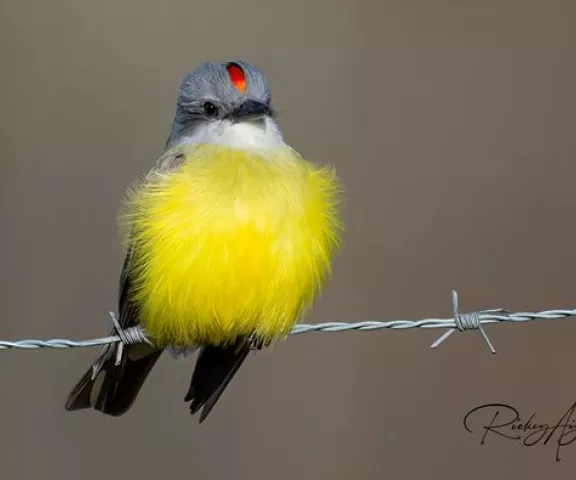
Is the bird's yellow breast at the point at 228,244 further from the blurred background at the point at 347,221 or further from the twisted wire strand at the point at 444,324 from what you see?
the blurred background at the point at 347,221

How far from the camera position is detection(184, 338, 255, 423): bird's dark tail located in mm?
4598

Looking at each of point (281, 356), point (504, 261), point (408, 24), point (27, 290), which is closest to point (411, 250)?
point (504, 261)

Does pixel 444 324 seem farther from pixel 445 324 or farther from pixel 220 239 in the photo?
pixel 220 239

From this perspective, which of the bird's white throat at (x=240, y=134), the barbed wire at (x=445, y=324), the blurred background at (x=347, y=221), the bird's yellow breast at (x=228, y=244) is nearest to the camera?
the barbed wire at (x=445, y=324)

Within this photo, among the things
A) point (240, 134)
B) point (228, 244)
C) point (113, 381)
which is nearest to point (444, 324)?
point (228, 244)

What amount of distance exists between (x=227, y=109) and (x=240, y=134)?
0.13m

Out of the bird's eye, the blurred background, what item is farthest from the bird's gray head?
the blurred background

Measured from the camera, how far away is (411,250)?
6.38m

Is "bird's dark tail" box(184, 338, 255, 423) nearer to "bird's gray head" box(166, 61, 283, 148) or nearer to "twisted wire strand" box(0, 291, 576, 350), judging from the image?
"twisted wire strand" box(0, 291, 576, 350)

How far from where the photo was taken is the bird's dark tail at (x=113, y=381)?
4.54 meters

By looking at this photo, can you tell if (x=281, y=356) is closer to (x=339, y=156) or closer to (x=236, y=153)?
(x=339, y=156)
